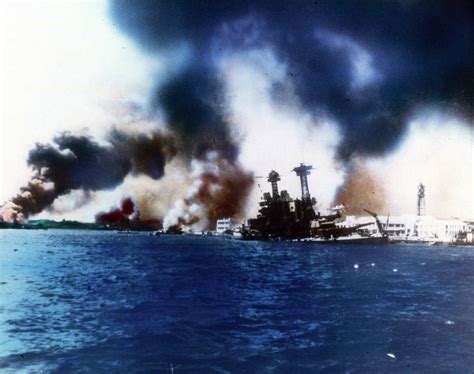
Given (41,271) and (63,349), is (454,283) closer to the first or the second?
(63,349)

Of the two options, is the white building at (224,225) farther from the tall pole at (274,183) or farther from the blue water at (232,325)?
the blue water at (232,325)

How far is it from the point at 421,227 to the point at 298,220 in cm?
4706

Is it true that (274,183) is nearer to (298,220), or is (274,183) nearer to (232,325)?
(298,220)

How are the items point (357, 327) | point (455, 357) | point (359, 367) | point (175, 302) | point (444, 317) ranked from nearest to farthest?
1. point (359, 367)
2. point (455, 357)
3. point (357, 327)
4. point (444, 317)
5. point (175, 302)

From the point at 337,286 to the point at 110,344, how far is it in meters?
19.8

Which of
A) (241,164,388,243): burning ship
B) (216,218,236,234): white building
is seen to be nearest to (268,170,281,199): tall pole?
(241,164,388,243): burning ship

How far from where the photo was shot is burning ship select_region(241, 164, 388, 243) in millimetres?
111438

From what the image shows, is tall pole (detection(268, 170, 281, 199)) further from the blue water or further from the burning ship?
the blue water

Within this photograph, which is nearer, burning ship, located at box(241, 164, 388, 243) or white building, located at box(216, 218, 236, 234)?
burning ship, located at box(241, 164, 388, 243)

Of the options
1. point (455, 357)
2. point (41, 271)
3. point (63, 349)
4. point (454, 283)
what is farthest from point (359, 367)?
point (41, 271)

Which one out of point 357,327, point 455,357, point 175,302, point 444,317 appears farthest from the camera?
point 175,302

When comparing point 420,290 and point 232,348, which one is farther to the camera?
point 420,290

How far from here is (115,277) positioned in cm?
Answer: 3497

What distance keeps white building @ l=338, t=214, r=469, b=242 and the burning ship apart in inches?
747
